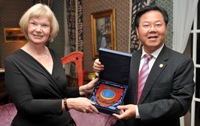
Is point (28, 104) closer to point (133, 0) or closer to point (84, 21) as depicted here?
point (133, 0)

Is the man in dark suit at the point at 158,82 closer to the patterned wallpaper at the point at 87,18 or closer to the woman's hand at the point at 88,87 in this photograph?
the woman's hand at the point at 88,87

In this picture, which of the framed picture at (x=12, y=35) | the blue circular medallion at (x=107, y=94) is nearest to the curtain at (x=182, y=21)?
the blue circular medallion at (x=107, y=94)

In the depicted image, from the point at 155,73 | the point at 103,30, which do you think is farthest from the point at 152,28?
the point at 103,30

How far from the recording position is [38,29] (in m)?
1.38

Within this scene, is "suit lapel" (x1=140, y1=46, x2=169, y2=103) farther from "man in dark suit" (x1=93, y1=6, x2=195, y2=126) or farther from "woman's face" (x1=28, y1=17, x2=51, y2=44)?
"woman's face" (x1=28, y1=17, x2=51, y2=44)

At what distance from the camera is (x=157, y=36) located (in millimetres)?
1356

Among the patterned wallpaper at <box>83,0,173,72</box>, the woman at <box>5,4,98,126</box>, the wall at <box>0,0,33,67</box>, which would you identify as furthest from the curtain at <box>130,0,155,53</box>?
the wall at <box>0,0,33,67</box>

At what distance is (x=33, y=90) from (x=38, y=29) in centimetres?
37

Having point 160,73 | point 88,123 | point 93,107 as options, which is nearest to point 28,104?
point 93,107

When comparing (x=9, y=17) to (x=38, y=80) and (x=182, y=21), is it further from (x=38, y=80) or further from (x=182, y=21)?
(x=38, y=80)

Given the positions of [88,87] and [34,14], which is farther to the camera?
[88,87]

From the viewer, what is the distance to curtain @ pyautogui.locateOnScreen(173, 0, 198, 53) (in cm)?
253

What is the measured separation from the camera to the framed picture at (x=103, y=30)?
361 centimetres

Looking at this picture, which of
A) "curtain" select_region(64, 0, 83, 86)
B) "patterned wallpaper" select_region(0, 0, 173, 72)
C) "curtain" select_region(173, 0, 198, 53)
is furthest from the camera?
"curtain" select_region(64, 0, 83, 86)
